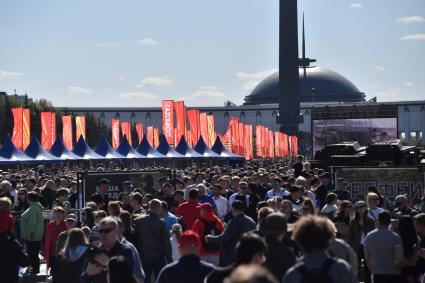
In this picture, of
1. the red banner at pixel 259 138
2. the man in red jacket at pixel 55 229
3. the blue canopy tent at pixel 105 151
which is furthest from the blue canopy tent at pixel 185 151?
the man in red jacket at pixel 55 229

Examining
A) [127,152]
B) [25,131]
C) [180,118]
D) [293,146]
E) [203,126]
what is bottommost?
[127,152]

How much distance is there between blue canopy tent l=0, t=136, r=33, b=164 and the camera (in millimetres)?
48216

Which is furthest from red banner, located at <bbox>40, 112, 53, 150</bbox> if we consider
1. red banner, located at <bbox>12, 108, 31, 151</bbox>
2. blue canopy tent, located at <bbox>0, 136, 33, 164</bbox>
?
blue canopy tent, located at <bbox>0, 136, 33, 164</bbox>

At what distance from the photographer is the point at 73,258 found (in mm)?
10805

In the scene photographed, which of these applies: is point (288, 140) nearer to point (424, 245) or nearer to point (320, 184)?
point (320, 184)

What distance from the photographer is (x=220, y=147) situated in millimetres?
58594

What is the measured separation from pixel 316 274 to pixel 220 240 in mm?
4613

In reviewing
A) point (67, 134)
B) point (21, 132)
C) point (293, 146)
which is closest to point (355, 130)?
point (67, 134)

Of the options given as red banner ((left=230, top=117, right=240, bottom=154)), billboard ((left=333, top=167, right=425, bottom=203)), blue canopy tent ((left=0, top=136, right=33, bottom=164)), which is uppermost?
red banner ((left=230, top=117, right=240, bottom=154))

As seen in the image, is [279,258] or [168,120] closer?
[279,258]

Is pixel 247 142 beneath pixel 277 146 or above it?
above

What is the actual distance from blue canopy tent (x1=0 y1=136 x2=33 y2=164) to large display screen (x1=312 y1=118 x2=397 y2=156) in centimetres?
1726

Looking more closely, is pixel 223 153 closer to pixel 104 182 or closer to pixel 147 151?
pixel 147 151

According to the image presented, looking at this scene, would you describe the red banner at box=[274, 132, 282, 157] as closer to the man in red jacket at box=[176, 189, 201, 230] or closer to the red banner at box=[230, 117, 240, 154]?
the red banner at box=[230, 117, 240, 154]
